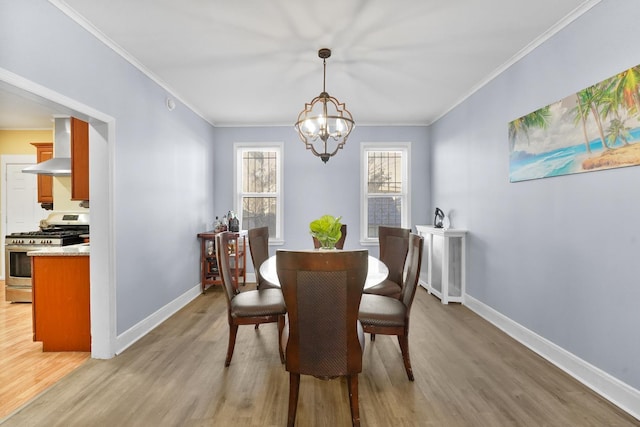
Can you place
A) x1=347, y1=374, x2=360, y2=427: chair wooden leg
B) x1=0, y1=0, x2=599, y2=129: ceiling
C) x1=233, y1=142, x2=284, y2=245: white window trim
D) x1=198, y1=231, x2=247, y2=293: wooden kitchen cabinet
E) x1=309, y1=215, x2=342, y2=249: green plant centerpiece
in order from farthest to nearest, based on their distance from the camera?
x1=233, y1=142, x2=284, y2=245: white window trim
x1=198, y1=231, x2=247, y2=293: wooden kitchen cabinet
x1=309, y1=215, x2=342, y2=249: green plant centerpiece
x1=0, y1=0, x2=599, y2=129: ceiling
x1=347, y1=374, x2=360, y2=427: chair wooden leg

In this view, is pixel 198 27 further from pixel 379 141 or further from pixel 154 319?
pixel 379 141

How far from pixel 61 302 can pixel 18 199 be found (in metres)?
3.83

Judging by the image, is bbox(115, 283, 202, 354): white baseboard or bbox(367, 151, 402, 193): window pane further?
bbox(367, 151, 402, 193): window pane

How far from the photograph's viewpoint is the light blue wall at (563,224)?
1.89 m

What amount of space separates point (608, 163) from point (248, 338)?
313cm

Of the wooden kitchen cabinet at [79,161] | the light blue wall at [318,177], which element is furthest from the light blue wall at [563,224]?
the wooden kitchen cabinet at [79,161]

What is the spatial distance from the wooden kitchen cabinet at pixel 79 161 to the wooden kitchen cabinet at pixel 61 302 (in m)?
0.60

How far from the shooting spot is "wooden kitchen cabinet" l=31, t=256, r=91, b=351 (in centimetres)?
264

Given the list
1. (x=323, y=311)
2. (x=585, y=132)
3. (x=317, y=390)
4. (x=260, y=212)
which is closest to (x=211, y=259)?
(x=260, y=212)

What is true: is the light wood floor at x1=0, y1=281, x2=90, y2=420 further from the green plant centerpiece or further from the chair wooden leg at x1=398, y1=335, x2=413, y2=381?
the chair wooden leg at x1=398, y1=335, x2=413, y2=381

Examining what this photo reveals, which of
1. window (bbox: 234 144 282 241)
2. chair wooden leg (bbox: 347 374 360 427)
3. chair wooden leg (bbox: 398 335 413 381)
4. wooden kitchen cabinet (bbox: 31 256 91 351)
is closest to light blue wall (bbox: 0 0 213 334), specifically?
wooden kitchen cabinet (bbox: 31 256 91 351)

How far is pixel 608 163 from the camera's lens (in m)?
1.98

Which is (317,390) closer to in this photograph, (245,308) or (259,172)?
(245,308)

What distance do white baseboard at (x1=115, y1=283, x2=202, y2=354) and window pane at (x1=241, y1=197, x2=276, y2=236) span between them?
1484mm
